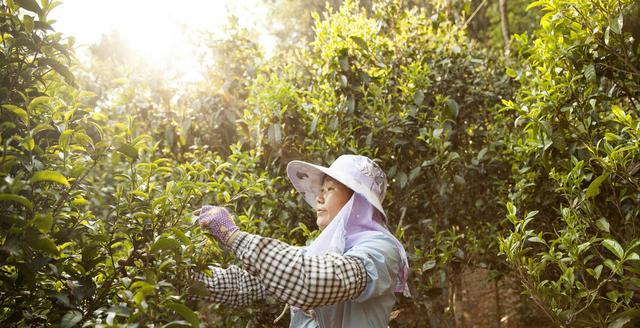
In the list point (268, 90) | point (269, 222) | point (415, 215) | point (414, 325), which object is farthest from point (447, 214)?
point (268, 90)

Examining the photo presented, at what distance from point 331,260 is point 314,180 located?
0.88m

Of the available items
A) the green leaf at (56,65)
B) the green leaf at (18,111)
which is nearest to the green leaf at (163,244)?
the green leaf at (18,111)

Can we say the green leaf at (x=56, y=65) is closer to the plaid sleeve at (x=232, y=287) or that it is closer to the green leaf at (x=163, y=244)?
the green leaf at (x=163, y=244)

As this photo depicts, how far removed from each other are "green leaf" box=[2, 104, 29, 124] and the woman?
67 cm

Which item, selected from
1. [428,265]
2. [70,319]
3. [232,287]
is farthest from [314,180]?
[70,319]

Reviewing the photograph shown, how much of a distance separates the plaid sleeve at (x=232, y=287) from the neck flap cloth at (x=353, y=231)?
1.14ft

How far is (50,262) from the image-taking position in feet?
5.57

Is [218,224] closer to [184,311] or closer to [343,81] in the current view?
[184,311]

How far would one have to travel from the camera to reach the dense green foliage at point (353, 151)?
178cm

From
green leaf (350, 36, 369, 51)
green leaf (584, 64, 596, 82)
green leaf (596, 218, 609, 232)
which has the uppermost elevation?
green leaf (350, 36, 369, 51)

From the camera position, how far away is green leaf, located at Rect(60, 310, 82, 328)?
1.58m

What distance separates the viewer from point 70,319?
1.60 meters

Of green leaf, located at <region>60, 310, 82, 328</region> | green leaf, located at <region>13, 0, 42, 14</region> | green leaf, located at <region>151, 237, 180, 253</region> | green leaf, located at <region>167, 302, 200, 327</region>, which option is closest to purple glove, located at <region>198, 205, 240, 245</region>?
green leaf, located at <region>151, 237, 180, 253</region>

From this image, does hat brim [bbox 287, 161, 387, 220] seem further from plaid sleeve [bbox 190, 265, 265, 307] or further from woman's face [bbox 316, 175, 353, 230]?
plaid sleeve [bbox 190, 265, 265, 307]
